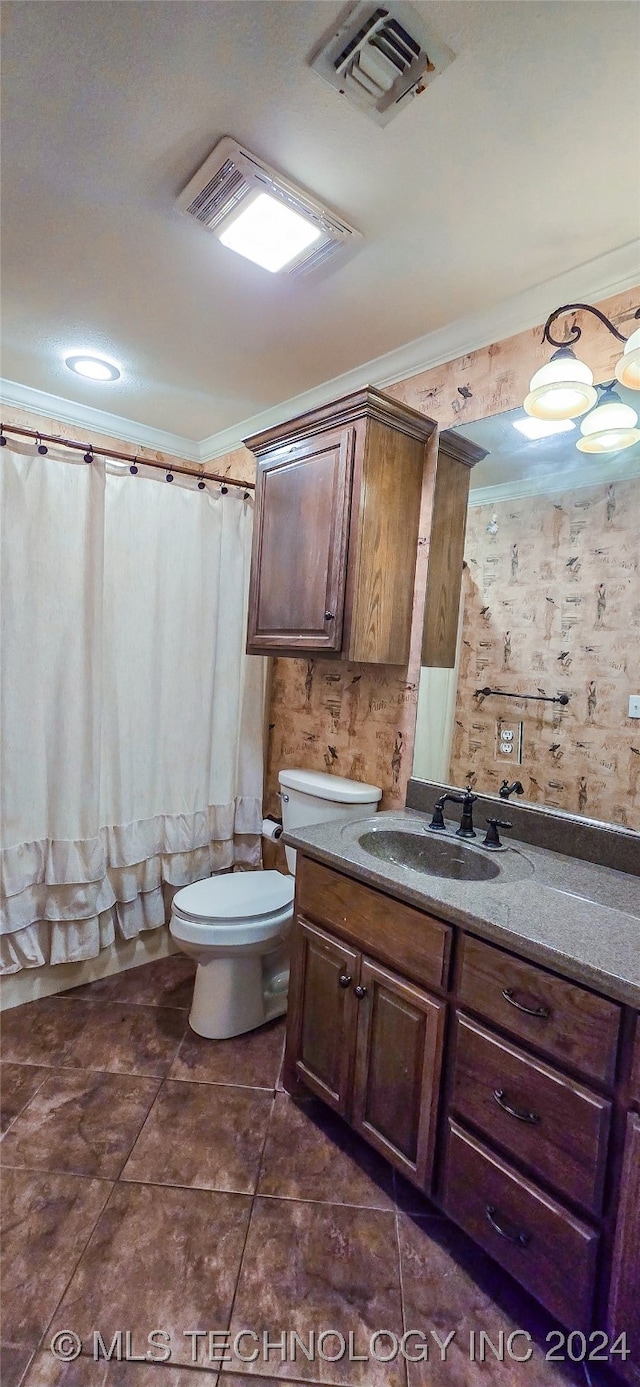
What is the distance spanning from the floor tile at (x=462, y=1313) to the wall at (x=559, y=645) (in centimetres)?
103

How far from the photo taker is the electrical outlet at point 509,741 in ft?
5.16

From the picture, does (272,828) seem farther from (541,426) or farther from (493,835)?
(541,426)

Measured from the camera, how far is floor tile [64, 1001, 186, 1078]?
5.60 feet

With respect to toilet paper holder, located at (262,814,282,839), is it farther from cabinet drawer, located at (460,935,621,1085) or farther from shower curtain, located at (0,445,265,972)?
cabinet drawer, located at (460,935,621,1085)

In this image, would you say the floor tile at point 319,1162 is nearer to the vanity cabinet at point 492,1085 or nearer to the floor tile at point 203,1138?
the floor tile at point 203,1138

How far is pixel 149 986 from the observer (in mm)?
2146

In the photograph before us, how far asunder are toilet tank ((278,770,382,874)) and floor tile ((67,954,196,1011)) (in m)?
0.69

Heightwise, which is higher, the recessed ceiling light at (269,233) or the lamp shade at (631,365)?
the recessed ceiling light at (269,233)

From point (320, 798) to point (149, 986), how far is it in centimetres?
106

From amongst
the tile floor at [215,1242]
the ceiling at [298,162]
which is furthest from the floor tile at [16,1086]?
the ceiling at [298,162]

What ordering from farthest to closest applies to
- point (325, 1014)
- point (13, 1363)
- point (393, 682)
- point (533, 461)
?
point (393, 682) < point (533, 461) < point (325, 1014) < point (13, 1363)

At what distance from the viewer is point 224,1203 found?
1290mm

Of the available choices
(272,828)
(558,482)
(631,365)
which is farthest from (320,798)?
(631,365)

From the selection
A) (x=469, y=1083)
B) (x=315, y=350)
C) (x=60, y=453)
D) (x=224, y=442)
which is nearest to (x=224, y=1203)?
(x=469, y=1083)
